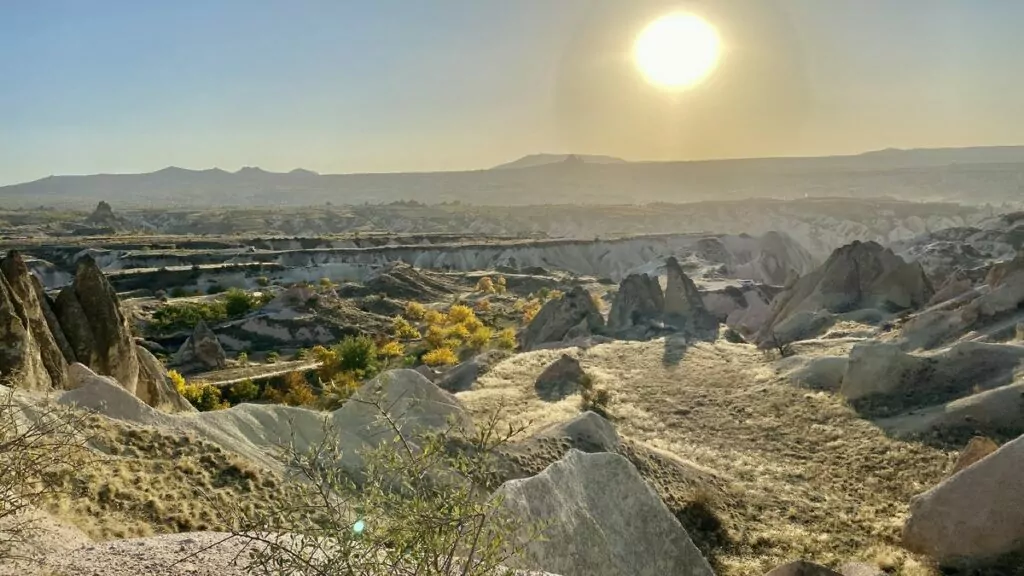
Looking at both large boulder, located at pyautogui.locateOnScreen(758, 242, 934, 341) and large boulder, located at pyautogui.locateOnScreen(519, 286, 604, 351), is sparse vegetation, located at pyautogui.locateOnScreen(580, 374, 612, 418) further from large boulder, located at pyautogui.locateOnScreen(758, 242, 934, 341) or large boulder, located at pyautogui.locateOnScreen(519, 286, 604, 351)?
large boulder, located at pyautogui.locateOnScreen(758, 242, 934, 341)

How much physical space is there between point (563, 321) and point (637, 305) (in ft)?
18.6

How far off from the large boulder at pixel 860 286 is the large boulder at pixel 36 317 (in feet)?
114

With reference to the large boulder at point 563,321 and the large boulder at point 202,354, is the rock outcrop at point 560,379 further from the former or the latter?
the large boulder at point 202,354

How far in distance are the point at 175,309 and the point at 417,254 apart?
41.8 m

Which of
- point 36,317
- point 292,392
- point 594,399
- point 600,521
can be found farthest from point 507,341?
point 600,521

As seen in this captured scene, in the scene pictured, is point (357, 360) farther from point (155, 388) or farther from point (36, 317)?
point (36, 317)

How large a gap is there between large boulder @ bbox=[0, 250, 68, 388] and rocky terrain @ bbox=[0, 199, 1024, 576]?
0.09 m

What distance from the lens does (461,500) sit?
19.3ft

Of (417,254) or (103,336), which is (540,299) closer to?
(417,254)

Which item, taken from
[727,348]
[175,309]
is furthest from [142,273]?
[727,348]

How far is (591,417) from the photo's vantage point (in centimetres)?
1872

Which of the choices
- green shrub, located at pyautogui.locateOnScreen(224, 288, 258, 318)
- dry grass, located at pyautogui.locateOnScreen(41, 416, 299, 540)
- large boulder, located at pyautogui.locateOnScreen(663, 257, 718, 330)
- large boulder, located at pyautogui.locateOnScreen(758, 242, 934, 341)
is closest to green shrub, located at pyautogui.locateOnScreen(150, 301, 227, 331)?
green shrub, located at pyautogui.locateOnScreen(224, 288, 258, 318)

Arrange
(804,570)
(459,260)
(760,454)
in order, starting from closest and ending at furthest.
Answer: (804,570)
(760,454)
(459,260)

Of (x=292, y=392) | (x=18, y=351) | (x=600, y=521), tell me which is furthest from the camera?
(x=292, y=392)
